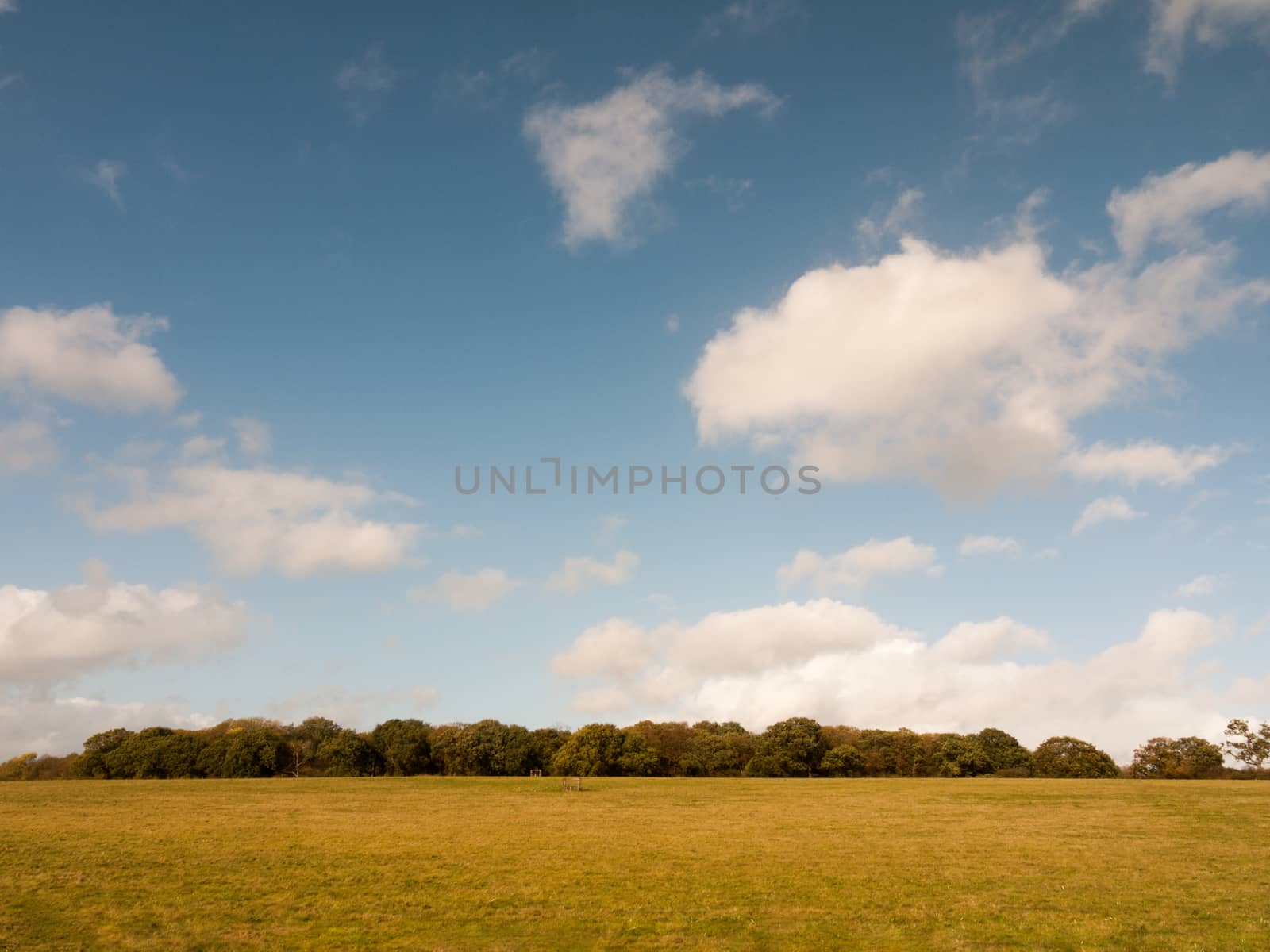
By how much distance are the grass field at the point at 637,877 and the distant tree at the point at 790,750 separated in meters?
66.6

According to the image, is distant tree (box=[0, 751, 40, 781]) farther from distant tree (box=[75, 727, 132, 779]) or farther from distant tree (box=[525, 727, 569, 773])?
distant tree (box=[525, 727, 569, 773])

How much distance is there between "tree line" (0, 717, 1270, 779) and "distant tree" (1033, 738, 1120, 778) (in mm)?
147

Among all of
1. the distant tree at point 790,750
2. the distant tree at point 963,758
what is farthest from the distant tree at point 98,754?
the distant tree at point 963,758

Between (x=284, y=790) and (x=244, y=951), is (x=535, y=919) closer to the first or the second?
(x=244, y=951)

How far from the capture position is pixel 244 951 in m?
19.5

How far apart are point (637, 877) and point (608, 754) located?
3946 inches

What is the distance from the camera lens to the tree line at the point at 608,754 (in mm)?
118688

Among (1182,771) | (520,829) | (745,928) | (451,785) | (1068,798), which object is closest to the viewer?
(745,928)

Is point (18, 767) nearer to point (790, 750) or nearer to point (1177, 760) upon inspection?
point (790, 750)

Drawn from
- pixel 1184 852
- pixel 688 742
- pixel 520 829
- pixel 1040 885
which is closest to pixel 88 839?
pixel 520 829

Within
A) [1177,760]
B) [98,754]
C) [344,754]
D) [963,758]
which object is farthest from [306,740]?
[1177,760]

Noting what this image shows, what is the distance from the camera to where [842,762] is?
128 meters

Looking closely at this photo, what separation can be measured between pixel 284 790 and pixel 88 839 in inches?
1954

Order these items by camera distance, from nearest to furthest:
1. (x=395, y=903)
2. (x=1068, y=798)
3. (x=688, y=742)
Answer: (x=395, y=903) → (x=1068, y=798) → (x=688, y=742)
